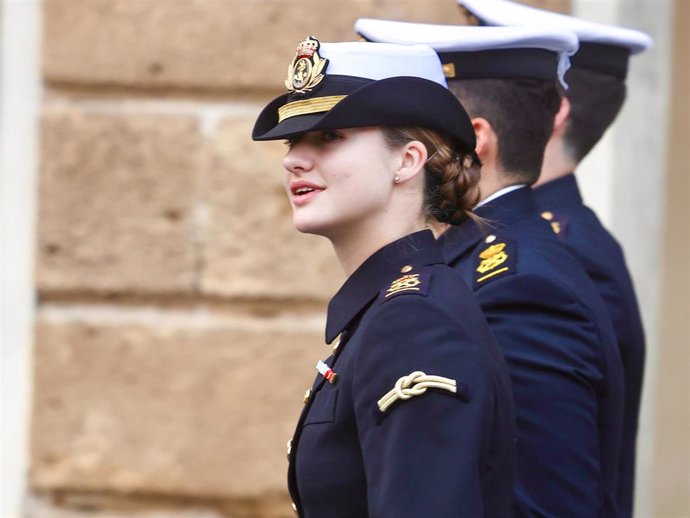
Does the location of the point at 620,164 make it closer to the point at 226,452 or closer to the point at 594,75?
the point at 594,75

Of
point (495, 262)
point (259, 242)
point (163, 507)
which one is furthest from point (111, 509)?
point (495, 262)

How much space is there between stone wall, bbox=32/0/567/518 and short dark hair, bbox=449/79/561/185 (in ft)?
3.10

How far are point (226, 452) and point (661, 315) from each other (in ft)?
5.00

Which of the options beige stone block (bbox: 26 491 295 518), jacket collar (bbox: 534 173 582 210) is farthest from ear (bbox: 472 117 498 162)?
beige stone block (bbox: 26 491 295 518)

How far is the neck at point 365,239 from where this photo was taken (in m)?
2.04

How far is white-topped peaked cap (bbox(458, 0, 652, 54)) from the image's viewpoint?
9.87 feet

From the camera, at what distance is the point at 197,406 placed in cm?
363

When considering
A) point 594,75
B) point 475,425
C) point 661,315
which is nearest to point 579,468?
point 475,425

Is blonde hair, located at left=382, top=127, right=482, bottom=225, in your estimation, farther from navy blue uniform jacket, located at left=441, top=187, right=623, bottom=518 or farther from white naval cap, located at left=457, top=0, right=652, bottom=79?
white naval cap, located at left=457, top=0, right=652, bottom=79

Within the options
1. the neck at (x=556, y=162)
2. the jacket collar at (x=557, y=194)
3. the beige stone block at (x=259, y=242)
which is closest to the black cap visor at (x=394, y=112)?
the jacket collar at (x=557, y=194)

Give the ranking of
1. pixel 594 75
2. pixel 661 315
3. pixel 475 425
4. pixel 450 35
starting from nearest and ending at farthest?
pixel 475 425, pixel 450 35, pixel 594 75, pixel 661 315

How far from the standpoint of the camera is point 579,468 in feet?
7.71

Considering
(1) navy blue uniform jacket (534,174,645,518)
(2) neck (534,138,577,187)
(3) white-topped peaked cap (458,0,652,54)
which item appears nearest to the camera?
(1) navy blue uniform jacket (534,174,645,518)

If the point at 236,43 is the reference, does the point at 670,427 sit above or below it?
below
